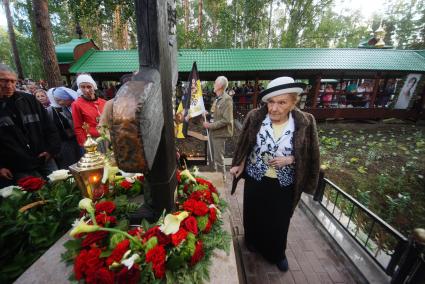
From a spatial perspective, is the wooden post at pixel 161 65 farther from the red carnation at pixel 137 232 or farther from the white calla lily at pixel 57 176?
the white calla lily at pixel 57 176

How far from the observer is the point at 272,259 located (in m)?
2.39

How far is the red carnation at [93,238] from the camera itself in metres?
1.06

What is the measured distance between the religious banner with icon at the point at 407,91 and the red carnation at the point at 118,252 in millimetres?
16382

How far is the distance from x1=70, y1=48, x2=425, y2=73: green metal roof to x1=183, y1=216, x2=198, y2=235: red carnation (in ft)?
32.1

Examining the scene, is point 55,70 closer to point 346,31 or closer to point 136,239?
point 136,239

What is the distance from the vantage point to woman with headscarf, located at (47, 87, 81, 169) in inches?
130

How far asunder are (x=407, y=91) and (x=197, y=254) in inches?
650

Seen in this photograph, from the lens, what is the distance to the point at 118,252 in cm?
101

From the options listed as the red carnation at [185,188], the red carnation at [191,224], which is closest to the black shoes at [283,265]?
the red carnation at [185,188]

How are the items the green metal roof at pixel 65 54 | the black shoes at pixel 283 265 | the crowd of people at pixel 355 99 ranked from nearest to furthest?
the black shoes at pixel 283 265
the green metal roof at pixel 65 54
the crowd of people at pixel 355 99

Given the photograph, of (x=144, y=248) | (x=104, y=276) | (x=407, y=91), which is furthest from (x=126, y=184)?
(x=407, y=91)

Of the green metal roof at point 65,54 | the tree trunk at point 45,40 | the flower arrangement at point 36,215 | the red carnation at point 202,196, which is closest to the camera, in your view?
the flower arrangement at point 36,215

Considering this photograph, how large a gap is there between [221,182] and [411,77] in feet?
50.2

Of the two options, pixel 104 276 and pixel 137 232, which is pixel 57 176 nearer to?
pixel 137 232
